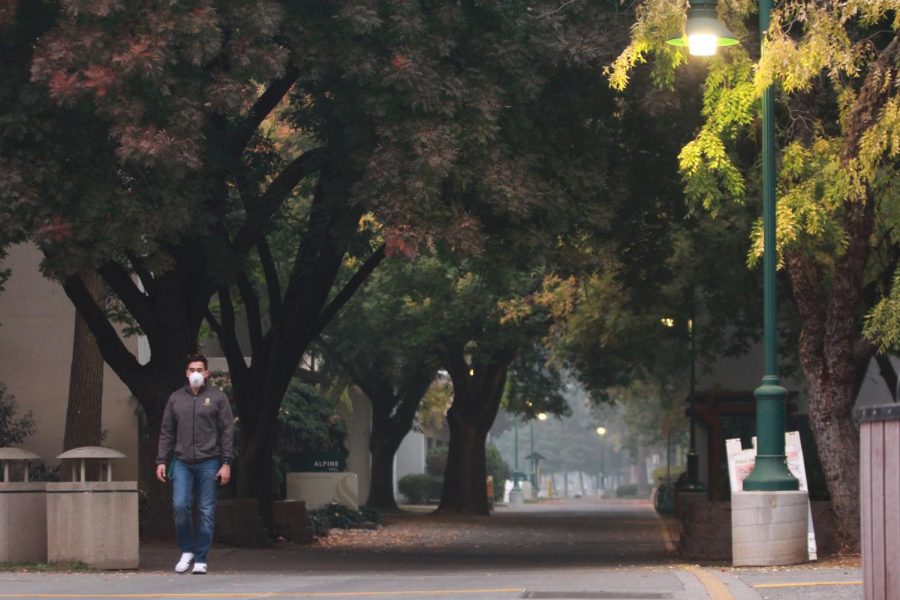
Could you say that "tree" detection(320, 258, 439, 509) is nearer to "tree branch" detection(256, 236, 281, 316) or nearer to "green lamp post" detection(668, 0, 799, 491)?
"tree branch" detection(256, 236, 281, 316)

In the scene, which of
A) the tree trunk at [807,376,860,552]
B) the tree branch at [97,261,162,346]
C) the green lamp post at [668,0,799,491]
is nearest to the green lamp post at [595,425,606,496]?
the tree branch at [97,261,162,346]

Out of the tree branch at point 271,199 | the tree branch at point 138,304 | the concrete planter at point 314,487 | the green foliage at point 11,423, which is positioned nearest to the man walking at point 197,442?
the tree branch at point 138,304

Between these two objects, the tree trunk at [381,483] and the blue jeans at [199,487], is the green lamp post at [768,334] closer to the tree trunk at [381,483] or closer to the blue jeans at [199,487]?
the blue jeans at [199,487]

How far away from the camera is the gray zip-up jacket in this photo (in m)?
13.0

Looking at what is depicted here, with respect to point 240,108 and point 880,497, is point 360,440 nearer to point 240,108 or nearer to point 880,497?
point 240,108

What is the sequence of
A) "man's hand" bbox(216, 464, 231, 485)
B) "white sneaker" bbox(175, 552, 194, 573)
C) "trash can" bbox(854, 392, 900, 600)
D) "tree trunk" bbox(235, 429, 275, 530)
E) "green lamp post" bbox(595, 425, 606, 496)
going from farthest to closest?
"green lamp post" bbox(595, 425, 606, 496) < "tree trunk" bbox(235, 429, 275, 530) < "white sneaker" bbox(175, 552, 194, 573) < "man's hand" bbox(216, 464, 231, 485) < "trash can" bbox(854, 392, 900, 600)

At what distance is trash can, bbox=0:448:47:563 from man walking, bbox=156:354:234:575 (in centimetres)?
315

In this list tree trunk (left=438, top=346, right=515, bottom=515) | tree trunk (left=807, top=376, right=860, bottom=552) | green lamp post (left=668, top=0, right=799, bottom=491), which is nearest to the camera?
green lamp post (left=668, top=0, right=799, bottom=491)

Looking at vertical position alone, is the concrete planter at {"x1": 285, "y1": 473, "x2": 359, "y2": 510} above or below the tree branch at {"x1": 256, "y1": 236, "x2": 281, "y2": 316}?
below

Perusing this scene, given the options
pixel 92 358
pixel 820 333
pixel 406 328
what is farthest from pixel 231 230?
pixel 406 328

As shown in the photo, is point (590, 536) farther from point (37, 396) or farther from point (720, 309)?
point (37, 396)

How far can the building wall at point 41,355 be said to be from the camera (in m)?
29.6

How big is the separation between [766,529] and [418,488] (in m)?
49.9

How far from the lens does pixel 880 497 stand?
282 inches
